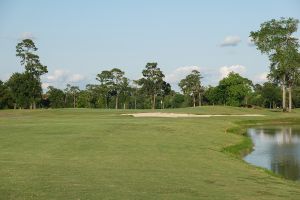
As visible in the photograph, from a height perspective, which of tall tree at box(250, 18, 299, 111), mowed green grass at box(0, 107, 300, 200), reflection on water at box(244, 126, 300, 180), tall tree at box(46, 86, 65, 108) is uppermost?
tall tree at box(250, 18, 299, 111)

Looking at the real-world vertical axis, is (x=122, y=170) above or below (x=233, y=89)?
below

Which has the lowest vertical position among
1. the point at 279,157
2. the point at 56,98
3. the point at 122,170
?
the point at 279,157

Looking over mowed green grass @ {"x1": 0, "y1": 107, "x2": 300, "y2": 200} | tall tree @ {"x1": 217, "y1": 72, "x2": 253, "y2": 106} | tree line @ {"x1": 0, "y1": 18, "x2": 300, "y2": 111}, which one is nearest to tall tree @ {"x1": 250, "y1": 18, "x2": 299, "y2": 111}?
tree line @ {"x1": 0, "y1": 18, "x2": 300, "y2": 111}

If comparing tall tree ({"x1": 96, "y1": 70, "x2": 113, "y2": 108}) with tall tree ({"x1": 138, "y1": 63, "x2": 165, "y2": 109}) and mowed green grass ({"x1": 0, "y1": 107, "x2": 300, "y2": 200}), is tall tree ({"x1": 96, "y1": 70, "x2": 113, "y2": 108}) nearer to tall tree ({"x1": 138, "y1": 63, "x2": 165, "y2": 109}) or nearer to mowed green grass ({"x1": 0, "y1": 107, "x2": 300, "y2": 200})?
tall tree ({"x1": 138, "y1": 63, "x2": 165, "y2": 109})

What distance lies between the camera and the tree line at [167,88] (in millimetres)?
100312

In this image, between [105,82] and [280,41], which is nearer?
[280,41]

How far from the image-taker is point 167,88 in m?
170

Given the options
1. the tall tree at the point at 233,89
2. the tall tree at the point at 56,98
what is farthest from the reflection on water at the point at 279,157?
the tall tree at the point at 56,98

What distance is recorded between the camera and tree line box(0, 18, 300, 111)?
10031cm

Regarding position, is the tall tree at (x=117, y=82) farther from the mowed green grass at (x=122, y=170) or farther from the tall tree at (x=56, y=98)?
the mowed green grass at (x=122, y=170)

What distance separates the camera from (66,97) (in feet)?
583

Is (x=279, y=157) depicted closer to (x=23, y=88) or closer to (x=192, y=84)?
(x=23, y=88)

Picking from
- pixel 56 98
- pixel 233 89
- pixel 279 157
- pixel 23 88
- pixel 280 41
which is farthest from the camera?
pixel 56 98

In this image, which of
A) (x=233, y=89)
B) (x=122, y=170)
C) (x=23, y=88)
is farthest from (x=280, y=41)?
(x=122, y=170)
